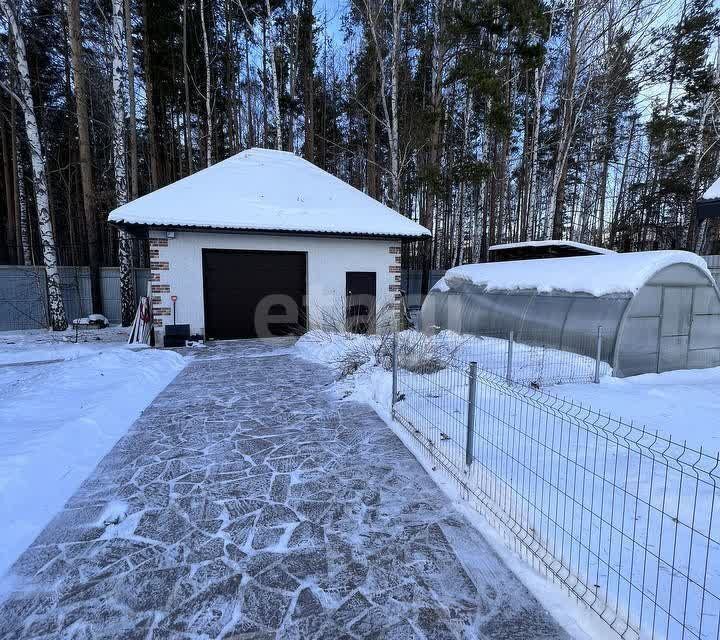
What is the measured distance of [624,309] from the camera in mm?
7777

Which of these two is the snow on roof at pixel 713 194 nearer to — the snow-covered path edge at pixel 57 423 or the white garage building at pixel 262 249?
the white garage building at pixel 262 249

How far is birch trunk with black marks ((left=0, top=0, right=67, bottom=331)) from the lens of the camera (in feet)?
35.8

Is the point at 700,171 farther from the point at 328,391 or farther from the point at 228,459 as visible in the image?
the point at 228,459

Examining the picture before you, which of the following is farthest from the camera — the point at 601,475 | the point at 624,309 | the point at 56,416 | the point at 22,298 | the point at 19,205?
the point at 19,205

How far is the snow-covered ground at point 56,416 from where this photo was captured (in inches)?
124

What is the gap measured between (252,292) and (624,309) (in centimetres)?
899

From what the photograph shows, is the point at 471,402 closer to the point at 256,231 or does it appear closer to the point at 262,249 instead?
the point at 256,231

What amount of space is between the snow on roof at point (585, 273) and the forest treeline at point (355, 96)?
6.11 metres

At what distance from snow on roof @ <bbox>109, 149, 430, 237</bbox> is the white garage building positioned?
0.03 metres

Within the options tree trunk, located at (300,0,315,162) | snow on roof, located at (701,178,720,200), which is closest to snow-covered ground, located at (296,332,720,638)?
snow on roof, located at (701,178,720,200)

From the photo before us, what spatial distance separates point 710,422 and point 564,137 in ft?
47.5

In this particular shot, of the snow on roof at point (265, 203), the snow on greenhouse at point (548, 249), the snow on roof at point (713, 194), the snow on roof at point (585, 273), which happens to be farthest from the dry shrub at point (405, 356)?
the snow on roof at point (713, 194)

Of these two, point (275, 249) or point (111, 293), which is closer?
point (275, 249)

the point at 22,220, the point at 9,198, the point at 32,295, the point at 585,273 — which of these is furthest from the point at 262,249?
the point at 9,198
